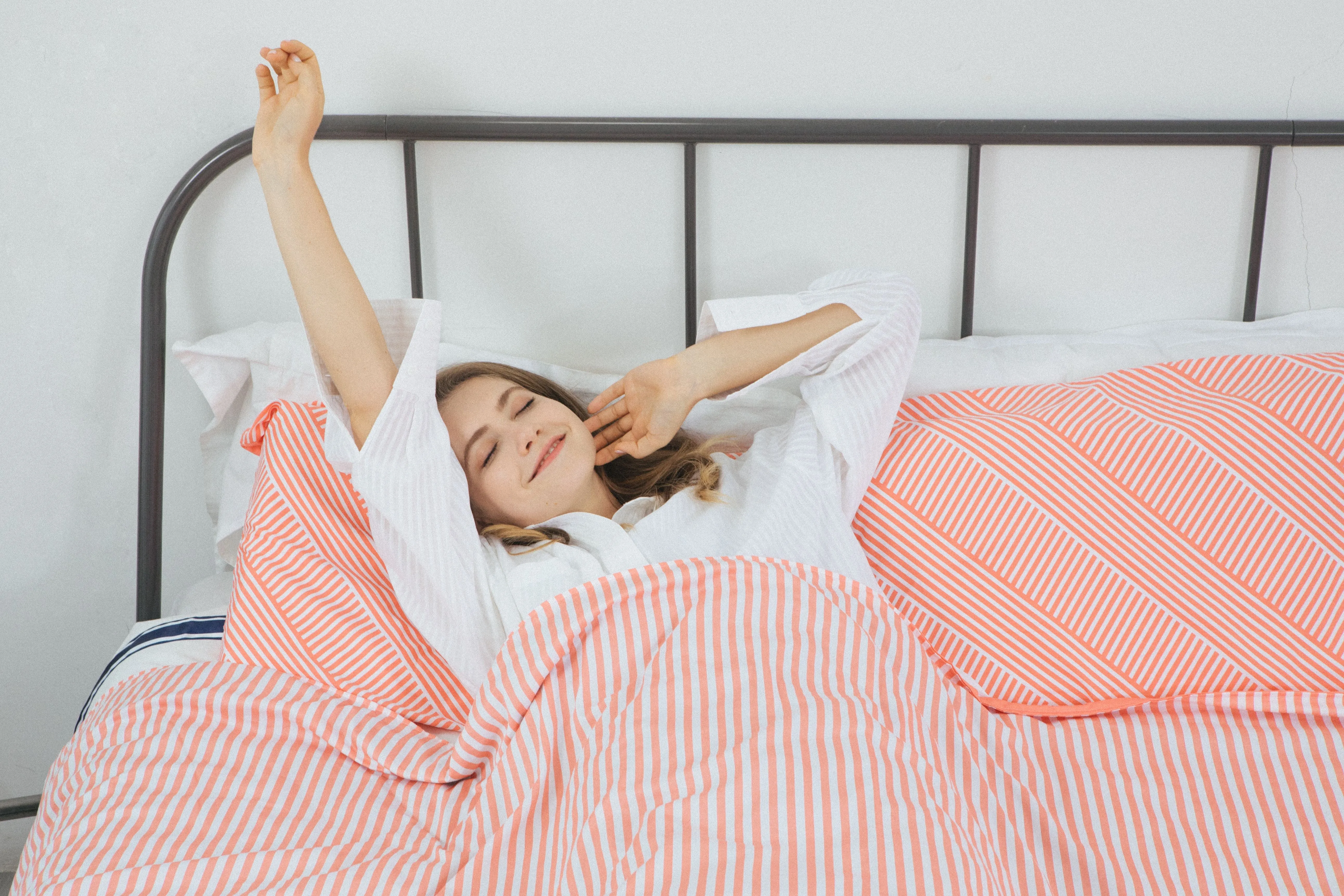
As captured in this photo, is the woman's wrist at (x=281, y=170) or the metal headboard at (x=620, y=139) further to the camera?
the metal headboard at (x=620, y=139)

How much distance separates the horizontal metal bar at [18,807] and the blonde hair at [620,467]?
63cm

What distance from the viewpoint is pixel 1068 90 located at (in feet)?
3.67

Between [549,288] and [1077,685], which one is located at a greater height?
[549,288]

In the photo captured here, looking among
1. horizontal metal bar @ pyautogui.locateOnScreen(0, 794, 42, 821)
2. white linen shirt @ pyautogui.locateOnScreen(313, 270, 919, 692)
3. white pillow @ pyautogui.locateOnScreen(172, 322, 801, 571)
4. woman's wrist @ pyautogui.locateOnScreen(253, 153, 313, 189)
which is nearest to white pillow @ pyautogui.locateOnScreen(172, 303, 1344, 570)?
white pillow @ pyautogui.locateOnScreen(172, 322, 801, 571)

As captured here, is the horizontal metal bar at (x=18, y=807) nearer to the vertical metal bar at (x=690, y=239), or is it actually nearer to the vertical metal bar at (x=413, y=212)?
the vertical metal bar at (x=413, y=212)

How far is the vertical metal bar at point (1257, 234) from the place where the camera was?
3.69ft

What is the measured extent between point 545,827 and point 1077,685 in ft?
1.64

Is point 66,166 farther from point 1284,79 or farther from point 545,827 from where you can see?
point 1284,79

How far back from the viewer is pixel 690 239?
1.12 metres

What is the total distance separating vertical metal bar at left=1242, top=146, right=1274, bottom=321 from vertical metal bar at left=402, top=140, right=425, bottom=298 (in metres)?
1.01

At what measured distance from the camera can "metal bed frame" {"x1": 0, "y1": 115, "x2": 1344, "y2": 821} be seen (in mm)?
1048

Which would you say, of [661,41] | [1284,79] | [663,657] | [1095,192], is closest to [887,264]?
[1095,192]

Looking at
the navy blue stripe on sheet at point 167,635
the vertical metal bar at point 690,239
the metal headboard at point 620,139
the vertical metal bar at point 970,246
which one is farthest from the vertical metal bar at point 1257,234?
the navy blue stripe on sheet at point 167,635

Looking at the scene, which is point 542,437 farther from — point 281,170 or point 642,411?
point 281,170
